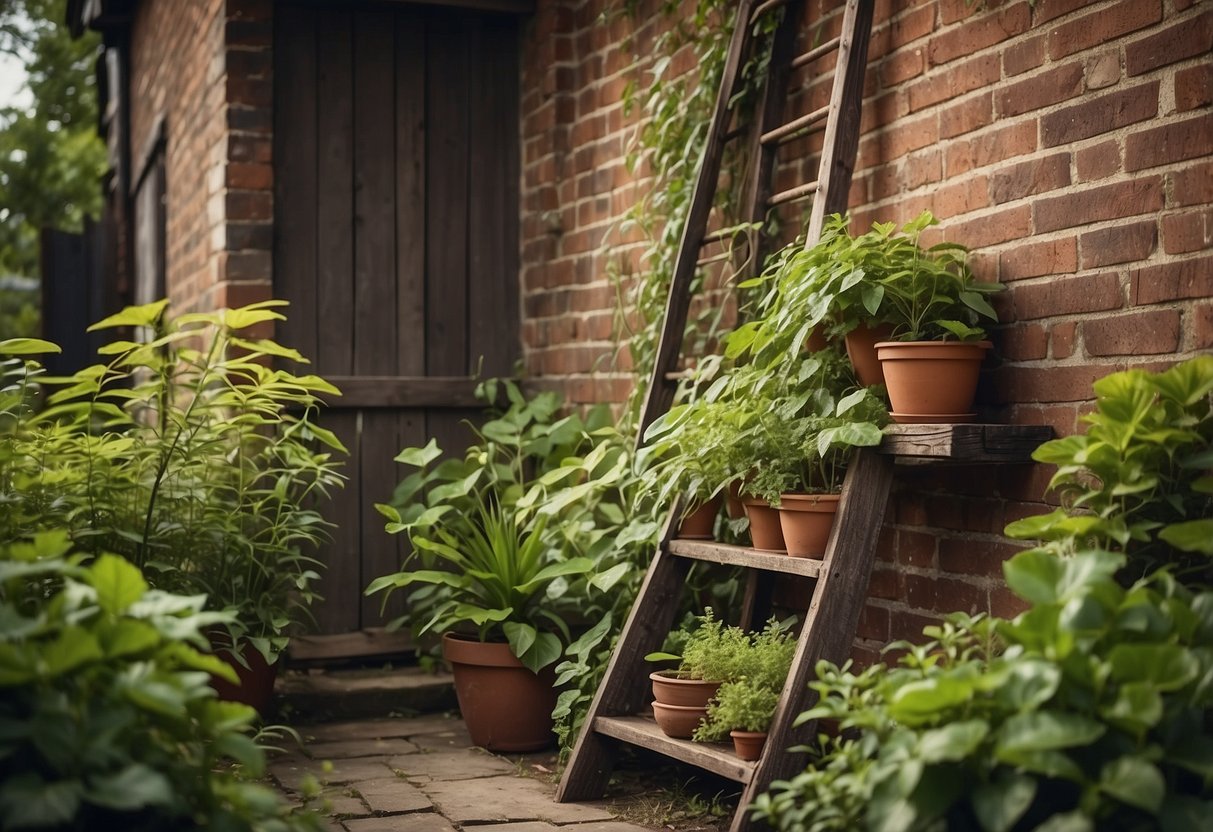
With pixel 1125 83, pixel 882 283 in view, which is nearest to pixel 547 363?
pixel 882 283

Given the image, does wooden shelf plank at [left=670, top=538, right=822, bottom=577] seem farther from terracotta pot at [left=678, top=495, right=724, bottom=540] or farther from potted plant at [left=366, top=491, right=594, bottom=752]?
potted plant at [left=366, top=491, right=594, bottom=752]

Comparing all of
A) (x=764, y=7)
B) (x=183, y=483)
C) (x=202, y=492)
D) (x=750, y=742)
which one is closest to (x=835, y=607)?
(x=750, y=742)

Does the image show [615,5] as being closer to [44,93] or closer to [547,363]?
[547,363]

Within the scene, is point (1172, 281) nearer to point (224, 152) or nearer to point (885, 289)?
point (885, 289)

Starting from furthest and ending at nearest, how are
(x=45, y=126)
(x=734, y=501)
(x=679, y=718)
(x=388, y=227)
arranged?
1. (x=45, y=126)
2. (x=388, y=227)
3. (x=734, y=501)
4. (x=679, y=718)

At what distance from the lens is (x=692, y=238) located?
3451 millimetres

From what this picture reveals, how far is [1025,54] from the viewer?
A: 2545 millimetres

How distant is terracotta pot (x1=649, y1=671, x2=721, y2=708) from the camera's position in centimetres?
276

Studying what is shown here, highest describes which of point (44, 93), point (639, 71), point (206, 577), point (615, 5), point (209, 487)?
point (44, 93)

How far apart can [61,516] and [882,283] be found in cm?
221

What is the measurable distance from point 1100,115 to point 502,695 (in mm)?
2212

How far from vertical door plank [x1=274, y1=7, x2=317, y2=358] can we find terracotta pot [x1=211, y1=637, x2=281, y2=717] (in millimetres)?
1270

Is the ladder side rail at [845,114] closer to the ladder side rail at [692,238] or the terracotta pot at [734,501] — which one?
the ladder side rail at [692,238]

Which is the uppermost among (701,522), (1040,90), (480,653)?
(1040,90)
